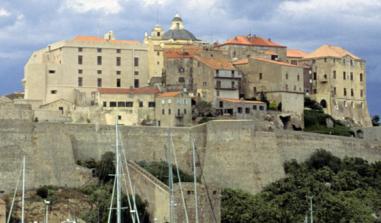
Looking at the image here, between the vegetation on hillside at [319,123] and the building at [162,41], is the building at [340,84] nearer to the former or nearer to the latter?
the vegetation on hillside at [319,123]

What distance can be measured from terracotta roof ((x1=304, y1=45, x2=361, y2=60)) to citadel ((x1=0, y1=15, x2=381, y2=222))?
0.09 m

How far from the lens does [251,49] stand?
79438 millimetres

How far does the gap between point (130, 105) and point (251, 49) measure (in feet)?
41.7

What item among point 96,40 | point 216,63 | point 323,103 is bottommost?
point 323,103

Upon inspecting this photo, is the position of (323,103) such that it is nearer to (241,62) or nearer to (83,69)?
(241,62)

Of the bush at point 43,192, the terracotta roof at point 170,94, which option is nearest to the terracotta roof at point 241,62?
the terracotta roof at point 170,94

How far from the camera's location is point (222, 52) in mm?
77750

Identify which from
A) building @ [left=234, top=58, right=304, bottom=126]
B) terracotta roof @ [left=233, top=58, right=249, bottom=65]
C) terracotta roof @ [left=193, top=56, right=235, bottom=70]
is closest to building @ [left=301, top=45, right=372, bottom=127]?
building @ [left=234, top=58, right=304, bottom=126]

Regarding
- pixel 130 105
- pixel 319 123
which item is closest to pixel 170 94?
pixel 130 105

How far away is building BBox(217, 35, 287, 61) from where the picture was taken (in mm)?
78875

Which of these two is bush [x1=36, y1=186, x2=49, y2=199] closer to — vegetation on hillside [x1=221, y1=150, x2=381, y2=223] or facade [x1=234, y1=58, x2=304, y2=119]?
vegetation on hillside [x1=221, y1=150, x2=381, y2=223]

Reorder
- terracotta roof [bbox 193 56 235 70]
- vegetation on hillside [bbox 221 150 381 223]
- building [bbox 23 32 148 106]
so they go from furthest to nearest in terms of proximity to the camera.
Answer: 1. terracotta roof [bbox 193 56 235 70]
2. building [bbox 23 32 148 106]
3. vegetation on hillside [bbox 221 150 381 223]

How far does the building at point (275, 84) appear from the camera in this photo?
2906 inches

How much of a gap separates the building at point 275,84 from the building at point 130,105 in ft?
25.0
